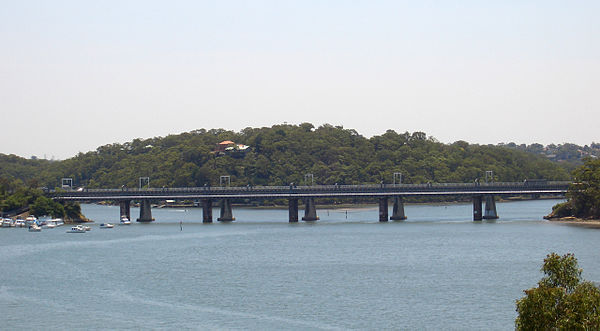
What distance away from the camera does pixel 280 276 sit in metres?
94.7

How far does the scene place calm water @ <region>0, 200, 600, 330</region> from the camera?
70.2 metres

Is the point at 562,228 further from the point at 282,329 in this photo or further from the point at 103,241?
the point at 282,329

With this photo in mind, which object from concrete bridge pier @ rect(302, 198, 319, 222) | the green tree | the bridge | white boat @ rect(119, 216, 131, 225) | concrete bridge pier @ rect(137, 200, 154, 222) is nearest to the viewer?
the green tree

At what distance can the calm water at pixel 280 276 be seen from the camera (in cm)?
7019

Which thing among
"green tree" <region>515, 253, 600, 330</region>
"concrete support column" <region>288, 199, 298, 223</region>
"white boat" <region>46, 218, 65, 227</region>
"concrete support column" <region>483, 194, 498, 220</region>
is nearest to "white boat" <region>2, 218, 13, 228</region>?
"white boat" <region>46, 218, 65, 227</region>

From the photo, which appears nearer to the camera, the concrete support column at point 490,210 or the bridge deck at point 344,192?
the bridge deck at point 344,192

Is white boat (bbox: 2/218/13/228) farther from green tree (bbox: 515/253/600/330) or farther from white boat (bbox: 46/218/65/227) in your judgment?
green tree (bbox: 515/253/600/330)

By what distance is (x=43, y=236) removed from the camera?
153125 mm

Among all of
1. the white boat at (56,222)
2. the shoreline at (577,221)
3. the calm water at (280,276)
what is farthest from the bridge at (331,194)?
the calm water at (280,276)

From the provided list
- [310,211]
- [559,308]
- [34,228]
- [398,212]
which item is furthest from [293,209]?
[559,308]

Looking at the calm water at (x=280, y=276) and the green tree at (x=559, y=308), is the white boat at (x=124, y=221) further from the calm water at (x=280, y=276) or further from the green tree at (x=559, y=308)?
the green tree at (x=559, y=308)

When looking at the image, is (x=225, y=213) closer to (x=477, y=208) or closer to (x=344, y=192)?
(x=344, y=192)

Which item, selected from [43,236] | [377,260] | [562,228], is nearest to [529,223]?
[562,228]

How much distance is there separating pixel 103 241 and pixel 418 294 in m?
75.2
